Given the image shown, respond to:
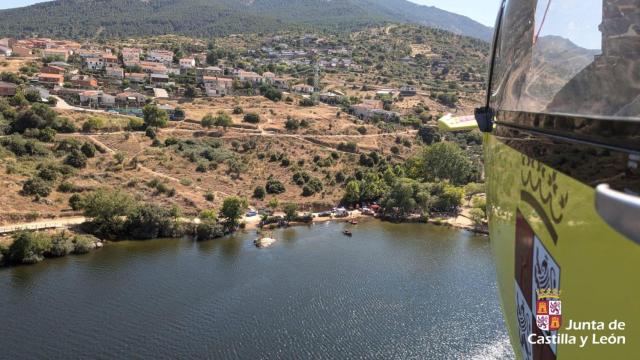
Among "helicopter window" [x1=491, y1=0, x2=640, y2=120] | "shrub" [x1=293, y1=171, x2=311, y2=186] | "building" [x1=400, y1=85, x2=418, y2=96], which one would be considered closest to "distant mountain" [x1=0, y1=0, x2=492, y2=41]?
"building" [x1=400, y1=85, x2=418, y2=96]

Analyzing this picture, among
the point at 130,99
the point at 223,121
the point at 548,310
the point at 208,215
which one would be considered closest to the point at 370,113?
the point at 223,121

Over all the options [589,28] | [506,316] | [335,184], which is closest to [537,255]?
[589,28]

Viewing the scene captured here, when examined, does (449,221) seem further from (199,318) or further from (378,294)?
(199,318)

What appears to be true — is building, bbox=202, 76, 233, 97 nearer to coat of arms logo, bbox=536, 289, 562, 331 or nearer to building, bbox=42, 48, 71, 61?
building, bbox=42, 48, 71, 61

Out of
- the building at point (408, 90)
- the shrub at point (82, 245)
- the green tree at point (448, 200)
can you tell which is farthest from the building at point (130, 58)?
the green tree at point (448, 200)

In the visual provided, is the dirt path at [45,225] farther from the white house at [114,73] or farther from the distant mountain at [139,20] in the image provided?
the distant mountain at [139,20]

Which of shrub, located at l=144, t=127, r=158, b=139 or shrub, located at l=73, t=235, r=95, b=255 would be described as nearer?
shrub, located at l=73, t=235, r=95, b=255
